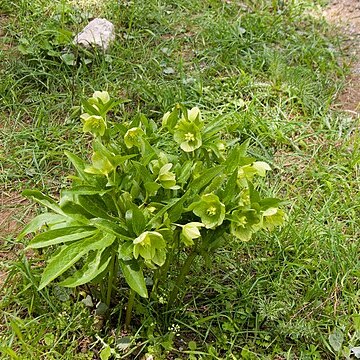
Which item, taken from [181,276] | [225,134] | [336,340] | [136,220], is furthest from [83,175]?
[225,134]

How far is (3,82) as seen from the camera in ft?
10.1

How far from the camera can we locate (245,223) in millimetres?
1743

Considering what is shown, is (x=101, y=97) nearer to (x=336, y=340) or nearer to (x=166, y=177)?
(x=166, y=177)

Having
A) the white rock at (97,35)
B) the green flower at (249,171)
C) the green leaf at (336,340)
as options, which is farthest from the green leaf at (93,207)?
the white rock at (97,35)

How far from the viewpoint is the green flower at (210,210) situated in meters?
1.72

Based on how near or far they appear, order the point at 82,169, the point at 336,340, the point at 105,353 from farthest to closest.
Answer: the point at 336,340 < the point at 105,353 < the point at 82,169

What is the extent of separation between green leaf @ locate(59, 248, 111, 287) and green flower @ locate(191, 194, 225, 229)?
1.00 feet

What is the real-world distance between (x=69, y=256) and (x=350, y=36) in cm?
285

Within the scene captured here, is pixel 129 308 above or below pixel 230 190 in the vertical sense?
below

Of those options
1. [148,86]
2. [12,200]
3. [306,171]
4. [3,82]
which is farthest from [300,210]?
[3,82]

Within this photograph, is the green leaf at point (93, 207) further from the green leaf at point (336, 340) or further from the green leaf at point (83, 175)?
the green leaf at point (336, 340)

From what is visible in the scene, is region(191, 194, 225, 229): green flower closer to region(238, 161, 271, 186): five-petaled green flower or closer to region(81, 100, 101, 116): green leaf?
region(238, 161, 271, 186): five-petaled green flower

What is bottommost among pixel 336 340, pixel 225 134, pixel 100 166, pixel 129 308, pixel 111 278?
pixel 336 340

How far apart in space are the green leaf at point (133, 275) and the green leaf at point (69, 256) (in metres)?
0.08
